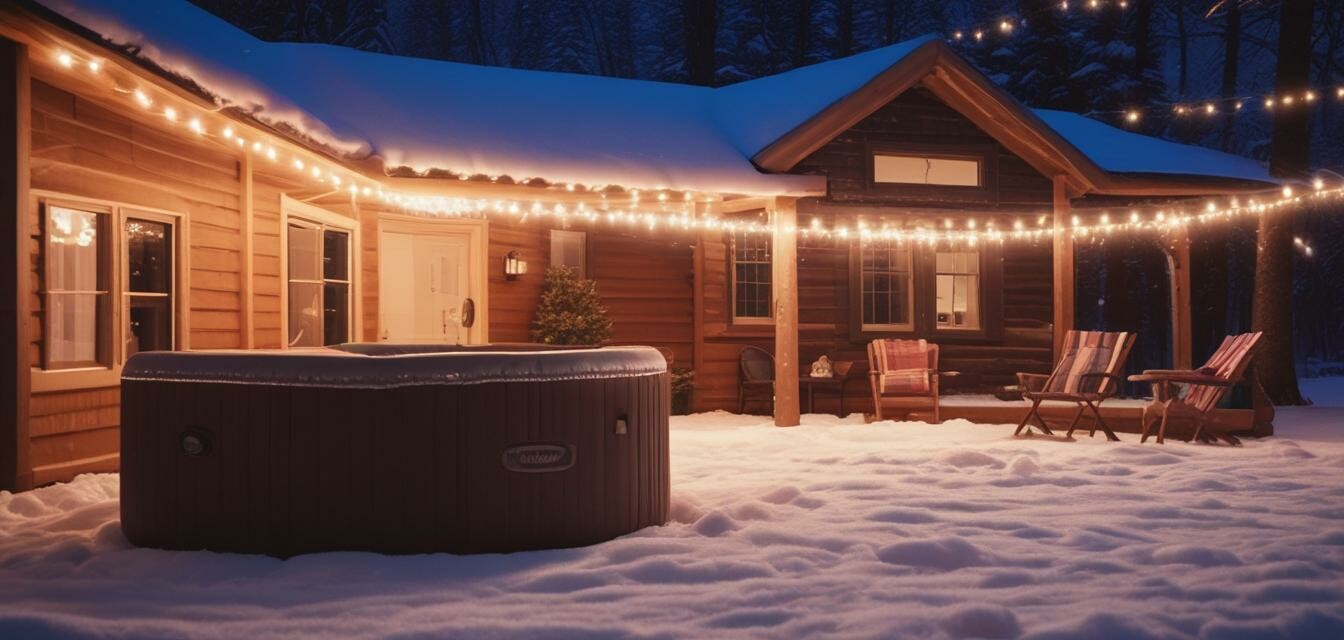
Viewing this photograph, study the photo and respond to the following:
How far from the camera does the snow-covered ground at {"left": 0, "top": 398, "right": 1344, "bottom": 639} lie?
11.8ft

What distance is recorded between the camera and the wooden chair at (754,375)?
40.1ft

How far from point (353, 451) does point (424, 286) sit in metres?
7.20

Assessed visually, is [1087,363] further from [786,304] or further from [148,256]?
[148,256]

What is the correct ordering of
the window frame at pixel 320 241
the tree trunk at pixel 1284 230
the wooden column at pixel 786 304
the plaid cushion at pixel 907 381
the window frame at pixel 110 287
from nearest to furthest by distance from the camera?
the window frame at pixel 110 287 → the window frame at pixel 320 241 → the wooden column at pixel 786 304 → the plaid cushion at pixel 907 381 → the tree trunk at pixel 1284 230

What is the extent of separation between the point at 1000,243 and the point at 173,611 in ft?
34.3

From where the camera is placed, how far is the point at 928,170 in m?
12.5

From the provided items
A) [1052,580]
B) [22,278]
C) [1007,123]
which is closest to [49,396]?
[22,278]

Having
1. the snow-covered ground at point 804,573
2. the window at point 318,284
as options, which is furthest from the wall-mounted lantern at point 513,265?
the snow-covered ground at point 804,573

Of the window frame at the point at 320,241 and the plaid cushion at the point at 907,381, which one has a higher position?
the window frame at the point at 320,241

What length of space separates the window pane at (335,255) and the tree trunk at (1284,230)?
11.2 m

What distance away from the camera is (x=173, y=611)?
147 inches

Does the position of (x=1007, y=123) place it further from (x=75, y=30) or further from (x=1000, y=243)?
(x=75, y=30)

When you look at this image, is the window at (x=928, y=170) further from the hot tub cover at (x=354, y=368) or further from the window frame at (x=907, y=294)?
the hot tub cover at (x=354, y=368)

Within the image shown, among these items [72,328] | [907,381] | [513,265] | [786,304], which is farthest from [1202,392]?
[72,328]
